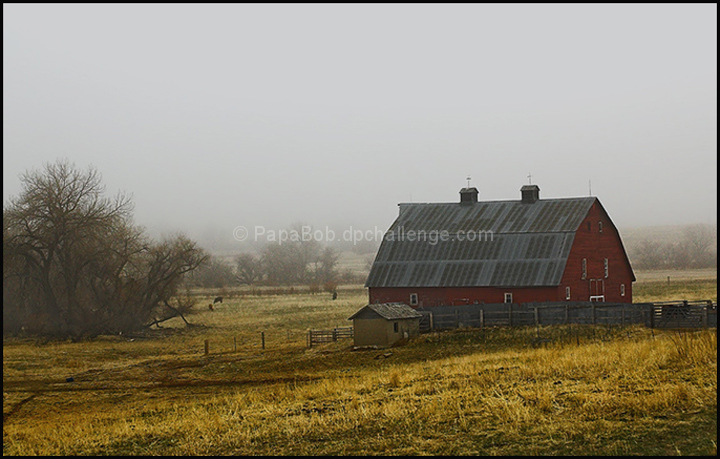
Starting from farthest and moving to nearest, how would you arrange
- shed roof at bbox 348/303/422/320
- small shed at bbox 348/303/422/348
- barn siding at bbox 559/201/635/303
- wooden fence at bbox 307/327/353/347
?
barn siding at bbox 559/201/635/303
wooden fence at bbox 307/327/353/347
shed roof at bbox 348/303/422/320
small shed at bbox 348/303/422/348

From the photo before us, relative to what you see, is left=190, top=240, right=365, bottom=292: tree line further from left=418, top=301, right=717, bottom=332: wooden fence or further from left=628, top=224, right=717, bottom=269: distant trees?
left=418, top=301, right=717, bottom=332: wooden fence

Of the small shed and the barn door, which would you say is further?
the barn door

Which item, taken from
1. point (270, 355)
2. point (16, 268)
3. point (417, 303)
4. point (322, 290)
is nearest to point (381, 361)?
point (270, 355)

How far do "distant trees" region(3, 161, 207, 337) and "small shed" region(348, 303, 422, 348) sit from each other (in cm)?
1889

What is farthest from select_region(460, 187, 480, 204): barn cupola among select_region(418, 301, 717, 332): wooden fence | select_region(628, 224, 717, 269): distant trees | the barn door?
select_region(628, 224, 717, 269): distant trees

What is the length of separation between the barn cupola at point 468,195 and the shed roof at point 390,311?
15258 millimetres

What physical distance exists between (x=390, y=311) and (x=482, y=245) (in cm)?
1163

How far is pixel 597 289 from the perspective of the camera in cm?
4994

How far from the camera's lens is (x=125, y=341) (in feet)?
166

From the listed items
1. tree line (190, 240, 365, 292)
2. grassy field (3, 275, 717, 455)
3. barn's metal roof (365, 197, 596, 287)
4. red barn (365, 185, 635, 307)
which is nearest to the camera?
grassy field (3, 275, 717, 455)

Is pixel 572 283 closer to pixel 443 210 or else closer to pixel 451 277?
pixel 451 277

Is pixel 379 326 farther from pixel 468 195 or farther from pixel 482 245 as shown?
pixel 468 195

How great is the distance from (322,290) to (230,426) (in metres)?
79.9

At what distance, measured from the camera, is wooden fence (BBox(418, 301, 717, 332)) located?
36.2 m
